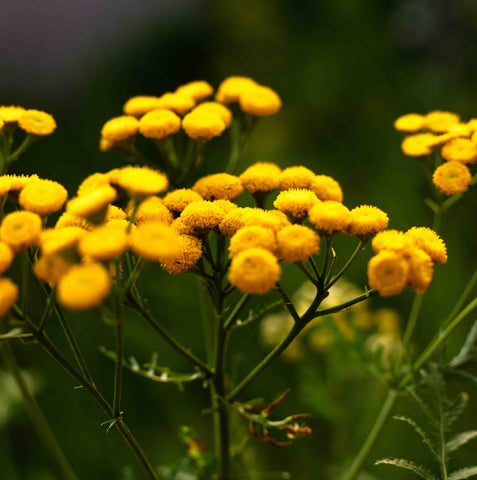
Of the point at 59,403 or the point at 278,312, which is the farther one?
the point at 278,312

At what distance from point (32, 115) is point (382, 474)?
9.41 ft

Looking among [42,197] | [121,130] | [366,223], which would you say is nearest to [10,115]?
[121,130]

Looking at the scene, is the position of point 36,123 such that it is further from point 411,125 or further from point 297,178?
point 411,125

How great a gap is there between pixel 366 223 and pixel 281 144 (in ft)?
12.4

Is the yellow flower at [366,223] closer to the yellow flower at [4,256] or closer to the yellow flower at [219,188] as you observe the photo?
the yellow flower at [219,188]

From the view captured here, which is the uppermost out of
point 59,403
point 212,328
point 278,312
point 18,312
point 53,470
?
point 18,312

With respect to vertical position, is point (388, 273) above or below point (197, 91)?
below

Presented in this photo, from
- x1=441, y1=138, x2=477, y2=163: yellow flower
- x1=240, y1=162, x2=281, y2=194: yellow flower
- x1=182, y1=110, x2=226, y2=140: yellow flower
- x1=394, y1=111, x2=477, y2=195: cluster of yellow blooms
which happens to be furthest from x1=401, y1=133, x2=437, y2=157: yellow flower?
x1=182, y1=110, x2=226, y2=140: yellow flower

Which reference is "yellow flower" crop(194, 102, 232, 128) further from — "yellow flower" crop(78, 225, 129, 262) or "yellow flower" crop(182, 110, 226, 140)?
"yellow flower" crop(78, 225, 129, 262)

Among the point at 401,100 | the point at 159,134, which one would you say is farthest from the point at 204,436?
the point at 401,100

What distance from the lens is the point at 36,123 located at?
8.66 ft

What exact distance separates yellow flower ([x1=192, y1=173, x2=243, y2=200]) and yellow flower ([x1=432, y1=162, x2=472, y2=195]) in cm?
83

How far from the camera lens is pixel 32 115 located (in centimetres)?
265

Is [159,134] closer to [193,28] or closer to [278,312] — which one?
[278,312]
